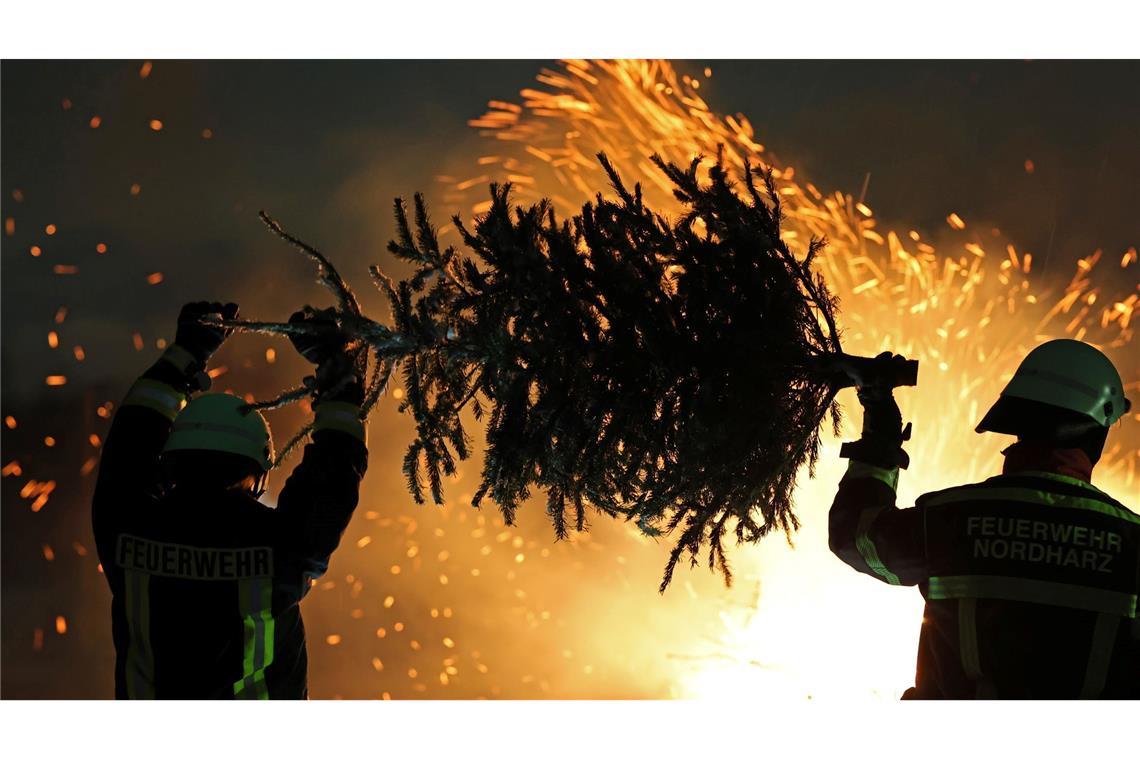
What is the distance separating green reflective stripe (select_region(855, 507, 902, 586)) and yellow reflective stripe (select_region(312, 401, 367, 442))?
255 centimetres

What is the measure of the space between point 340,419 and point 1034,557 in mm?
3410

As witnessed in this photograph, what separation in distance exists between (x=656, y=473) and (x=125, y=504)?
8.86ft

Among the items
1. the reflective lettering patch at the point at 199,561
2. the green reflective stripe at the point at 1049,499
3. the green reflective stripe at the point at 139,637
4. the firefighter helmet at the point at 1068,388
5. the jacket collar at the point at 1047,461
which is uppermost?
the firefighter helmet at the point at 1068,388

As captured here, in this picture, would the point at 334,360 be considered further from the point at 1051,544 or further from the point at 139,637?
the point at 1051,544

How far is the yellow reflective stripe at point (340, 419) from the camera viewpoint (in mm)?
6051

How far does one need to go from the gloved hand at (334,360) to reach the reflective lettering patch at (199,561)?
90 centimetres

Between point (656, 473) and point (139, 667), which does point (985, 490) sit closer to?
point (656, 473)

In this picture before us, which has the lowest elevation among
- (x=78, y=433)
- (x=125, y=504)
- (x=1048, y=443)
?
(x=125, y=504)

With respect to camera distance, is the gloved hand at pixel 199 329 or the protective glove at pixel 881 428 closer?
the protective glove at pixel 881 428

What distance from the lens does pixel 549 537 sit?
73.8ft

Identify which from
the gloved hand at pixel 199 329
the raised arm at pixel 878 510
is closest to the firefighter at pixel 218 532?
the gloved hand at pixel 199 329

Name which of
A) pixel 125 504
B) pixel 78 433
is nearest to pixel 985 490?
pixel 125 504

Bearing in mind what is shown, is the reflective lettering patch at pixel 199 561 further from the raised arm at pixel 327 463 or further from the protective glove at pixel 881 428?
the protective glove at pixel 881 428

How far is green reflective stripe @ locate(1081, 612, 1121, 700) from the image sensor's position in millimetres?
4949
